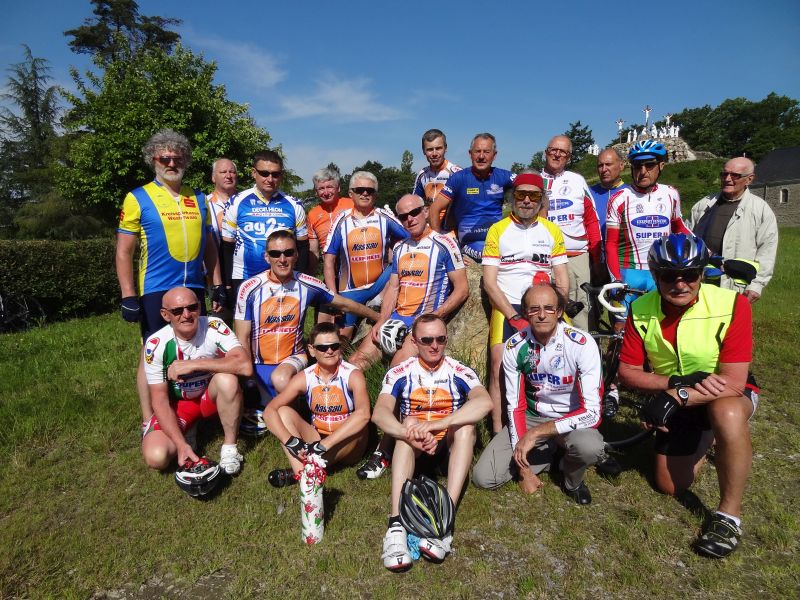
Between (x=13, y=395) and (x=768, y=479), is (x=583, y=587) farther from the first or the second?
(x=13, y=395)

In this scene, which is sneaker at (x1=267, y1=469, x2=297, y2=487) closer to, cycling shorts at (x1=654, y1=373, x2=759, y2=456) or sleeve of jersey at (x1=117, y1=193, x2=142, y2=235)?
sleeve of jersey at (x1=117, y1=193, x2=142, y2=235)

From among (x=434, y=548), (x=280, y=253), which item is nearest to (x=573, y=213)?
(x=280, y=253)

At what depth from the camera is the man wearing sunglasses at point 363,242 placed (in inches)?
229

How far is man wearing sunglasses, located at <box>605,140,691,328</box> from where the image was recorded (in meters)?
5.22

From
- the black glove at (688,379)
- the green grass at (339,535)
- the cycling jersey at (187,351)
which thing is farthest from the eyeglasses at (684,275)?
the cycling jersey at (187,351)

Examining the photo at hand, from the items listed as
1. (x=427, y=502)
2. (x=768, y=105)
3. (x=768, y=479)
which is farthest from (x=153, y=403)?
(x=768, y=105)

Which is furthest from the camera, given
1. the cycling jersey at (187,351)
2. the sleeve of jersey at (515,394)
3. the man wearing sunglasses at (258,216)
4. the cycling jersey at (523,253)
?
the man wearing sunglasses at (258,216)

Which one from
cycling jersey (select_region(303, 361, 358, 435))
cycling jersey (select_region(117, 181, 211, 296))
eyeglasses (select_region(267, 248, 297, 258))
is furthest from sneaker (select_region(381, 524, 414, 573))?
cycling jersey (select_region(117, 181, 211, 296))

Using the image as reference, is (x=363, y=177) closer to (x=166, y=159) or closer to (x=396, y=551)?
(x=166, y=159)

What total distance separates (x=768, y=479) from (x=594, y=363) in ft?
6.23

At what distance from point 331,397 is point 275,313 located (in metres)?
1.23

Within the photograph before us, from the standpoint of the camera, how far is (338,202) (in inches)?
271

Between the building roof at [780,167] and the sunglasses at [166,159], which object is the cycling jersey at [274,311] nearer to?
the sunglasses at [166,159]

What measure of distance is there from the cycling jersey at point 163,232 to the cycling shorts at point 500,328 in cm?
316
